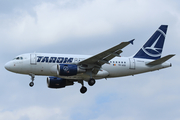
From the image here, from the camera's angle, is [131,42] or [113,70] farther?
[113,70]

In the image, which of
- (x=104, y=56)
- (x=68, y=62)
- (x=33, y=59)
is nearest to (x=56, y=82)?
(x=68, y=62)

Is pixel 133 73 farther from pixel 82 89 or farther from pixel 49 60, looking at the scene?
pixel 49 60

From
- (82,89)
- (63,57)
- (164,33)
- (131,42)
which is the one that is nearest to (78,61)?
(63,57)

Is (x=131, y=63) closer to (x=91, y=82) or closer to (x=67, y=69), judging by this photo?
(x=91, y=82)

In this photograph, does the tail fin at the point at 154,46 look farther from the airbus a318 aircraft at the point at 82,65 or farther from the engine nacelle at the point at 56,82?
the engine nacelle at the point at 56,82

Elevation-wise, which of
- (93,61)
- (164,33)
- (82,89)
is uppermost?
(164,33)

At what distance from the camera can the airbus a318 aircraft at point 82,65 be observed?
43.7 meters

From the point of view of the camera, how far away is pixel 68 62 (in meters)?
44.9

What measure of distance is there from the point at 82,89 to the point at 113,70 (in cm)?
523

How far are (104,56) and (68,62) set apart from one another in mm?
4428

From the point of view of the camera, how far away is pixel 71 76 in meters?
46.0

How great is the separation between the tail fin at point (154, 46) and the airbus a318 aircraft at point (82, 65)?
0.47ft

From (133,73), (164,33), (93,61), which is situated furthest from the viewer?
(164,33)

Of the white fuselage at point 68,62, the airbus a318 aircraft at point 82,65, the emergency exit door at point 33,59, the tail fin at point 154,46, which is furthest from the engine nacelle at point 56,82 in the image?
the tail fin at point 154,46
